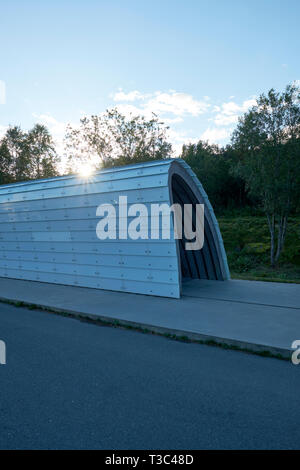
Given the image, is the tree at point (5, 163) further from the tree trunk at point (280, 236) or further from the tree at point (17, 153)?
the tree trunk at point (280, 236)

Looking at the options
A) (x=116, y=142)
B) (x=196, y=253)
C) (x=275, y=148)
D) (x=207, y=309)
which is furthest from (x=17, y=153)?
(x=207, y=309)

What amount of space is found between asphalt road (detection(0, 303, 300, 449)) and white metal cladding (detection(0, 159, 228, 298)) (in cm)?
329

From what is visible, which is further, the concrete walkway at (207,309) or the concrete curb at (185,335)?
the concrete walkway at (207,309)

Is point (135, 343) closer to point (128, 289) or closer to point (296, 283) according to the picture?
point (128, 289)

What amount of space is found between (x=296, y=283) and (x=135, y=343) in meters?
6.23

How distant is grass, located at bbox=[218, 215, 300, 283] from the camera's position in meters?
17.8

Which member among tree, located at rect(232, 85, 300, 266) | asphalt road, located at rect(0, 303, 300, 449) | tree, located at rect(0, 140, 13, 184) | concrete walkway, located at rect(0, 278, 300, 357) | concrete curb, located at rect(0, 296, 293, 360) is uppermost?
tree, located at rect(0, 140, 13, 184)

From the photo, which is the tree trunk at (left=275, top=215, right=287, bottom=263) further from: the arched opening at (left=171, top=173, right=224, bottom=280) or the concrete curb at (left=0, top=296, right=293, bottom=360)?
the concrete curb at (left=0, top=296, right=293, bottom=360)

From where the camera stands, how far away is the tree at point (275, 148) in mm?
17812

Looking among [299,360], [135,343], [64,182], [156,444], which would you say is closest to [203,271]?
[64,182]

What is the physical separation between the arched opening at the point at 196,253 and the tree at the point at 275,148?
8.81m

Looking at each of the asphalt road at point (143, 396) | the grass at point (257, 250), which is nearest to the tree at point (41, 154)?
the grass at point (257, 250)

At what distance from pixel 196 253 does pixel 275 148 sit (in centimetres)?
975

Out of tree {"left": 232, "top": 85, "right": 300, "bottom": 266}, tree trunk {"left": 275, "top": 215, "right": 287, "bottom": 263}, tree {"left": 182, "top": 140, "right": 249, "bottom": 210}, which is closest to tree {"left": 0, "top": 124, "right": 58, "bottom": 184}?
tree {"left": 182, "top": 140, "right": 249, "bottom": 210}
